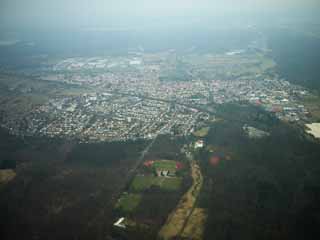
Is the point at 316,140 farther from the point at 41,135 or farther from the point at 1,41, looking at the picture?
the point at 1,41

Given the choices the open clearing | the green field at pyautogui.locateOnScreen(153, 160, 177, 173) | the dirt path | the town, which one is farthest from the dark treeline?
the town

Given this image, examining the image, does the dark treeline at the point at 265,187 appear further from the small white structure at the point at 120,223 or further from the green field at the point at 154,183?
the small white structure at the point at 120,223

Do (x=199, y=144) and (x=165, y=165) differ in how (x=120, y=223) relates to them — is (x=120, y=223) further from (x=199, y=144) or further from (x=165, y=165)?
(x=199, y=144)

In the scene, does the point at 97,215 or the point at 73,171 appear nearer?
the point at 97,215

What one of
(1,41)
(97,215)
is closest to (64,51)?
(1,41)

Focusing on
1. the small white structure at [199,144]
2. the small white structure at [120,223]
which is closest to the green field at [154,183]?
the small white structure at [120,223]

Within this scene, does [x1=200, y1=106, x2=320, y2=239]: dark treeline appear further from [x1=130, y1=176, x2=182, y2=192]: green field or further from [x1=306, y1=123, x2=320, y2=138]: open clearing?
[x1=130, y1=176, x2=182, y2=192]: green field
